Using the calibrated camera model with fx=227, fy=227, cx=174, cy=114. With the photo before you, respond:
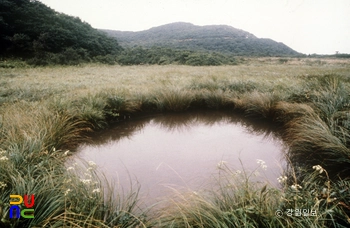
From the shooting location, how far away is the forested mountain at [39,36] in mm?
19672

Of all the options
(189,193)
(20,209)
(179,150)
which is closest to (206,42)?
(179,150)

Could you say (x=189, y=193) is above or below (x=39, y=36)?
below

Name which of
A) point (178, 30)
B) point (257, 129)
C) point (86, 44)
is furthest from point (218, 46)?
point (257, 129)

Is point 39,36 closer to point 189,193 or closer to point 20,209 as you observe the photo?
point 20,209

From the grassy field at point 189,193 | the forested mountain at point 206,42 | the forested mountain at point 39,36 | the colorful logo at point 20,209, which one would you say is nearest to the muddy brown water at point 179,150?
the grassy field at point 189,193

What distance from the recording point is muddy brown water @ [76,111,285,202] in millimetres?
2775

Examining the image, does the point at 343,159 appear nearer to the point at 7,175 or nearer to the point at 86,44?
the point at 7,175

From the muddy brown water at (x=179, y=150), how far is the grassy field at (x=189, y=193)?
21 cm

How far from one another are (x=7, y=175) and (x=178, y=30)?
87.9 m

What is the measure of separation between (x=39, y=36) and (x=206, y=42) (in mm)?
50187

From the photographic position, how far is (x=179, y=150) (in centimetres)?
367

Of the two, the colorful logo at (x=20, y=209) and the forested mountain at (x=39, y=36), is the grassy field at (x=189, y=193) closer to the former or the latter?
the colorful logo at (x=20, y=209)

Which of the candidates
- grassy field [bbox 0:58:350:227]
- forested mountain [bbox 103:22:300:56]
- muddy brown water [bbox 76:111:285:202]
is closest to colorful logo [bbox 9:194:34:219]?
grassy field [bbox 0:58:350:227]

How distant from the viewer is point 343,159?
256 cm
